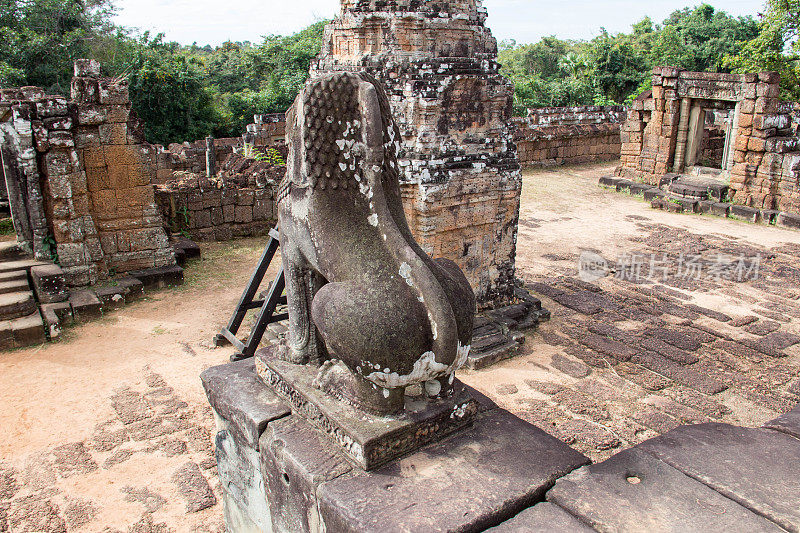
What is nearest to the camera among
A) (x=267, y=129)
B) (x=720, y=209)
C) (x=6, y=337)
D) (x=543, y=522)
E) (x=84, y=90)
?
(x=543, y=522)

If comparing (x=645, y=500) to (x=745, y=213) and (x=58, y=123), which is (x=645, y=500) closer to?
(x=58, y=123)

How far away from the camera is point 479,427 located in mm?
2947

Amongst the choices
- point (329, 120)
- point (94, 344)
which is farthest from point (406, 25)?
point (94, 344)

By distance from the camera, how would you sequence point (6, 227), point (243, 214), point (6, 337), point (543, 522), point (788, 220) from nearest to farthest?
point (543, 522), point (6, 337), point (6, 227), point (243, 214), point (788, 220)

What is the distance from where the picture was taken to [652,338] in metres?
6.71

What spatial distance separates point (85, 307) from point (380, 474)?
19.5 ft

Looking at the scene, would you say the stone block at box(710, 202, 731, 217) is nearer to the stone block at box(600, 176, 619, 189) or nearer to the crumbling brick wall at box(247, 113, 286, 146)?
the stone block at box(600, 176, 619, 189)

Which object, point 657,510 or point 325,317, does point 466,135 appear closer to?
point 325,317

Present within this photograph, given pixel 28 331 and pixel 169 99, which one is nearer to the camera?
pixel 28 331

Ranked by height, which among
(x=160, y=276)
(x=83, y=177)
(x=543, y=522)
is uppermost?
(x=83, y=177)

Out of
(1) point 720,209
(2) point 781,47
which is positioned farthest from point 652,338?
(2) point 781,47

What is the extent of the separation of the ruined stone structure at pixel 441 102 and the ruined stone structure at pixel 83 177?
3180 millimetres

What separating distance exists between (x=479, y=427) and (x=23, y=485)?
348 centimetres

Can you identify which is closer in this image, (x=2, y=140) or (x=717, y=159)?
(x=2, y=140)
